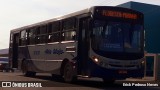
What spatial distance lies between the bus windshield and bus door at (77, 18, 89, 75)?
62 centimetres

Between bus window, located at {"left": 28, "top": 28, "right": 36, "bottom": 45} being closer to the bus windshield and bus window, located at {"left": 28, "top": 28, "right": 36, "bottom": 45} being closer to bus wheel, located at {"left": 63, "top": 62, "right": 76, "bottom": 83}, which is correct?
bus wheel, located at {"left": 63, "top": 62, "right": 76, "bottom": 83}

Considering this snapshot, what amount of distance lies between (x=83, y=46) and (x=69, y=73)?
1869 millimetres

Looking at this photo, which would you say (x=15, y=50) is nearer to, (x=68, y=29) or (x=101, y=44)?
(x=68, y=29)

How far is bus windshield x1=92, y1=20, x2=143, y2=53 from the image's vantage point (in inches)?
633

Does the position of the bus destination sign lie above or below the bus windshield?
above

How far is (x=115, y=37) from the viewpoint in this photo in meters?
16.3

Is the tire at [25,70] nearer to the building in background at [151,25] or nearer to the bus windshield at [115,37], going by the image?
the bus windshield at [115,37]

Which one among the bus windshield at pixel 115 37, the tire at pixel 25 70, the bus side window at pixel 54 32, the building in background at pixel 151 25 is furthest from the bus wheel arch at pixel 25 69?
the building in background at pixel 151 25

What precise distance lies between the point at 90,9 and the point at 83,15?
2.02 feet

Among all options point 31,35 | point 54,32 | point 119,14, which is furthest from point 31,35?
point 119,14

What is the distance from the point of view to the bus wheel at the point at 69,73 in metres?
17.8

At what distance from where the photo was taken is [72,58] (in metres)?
17.6

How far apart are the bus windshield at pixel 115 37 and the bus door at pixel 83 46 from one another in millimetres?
615

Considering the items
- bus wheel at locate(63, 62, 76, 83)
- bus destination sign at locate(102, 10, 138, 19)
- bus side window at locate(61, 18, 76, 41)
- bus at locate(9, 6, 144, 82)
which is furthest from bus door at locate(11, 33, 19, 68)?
bus destination sign at locate(102, 10, 138, 19)
